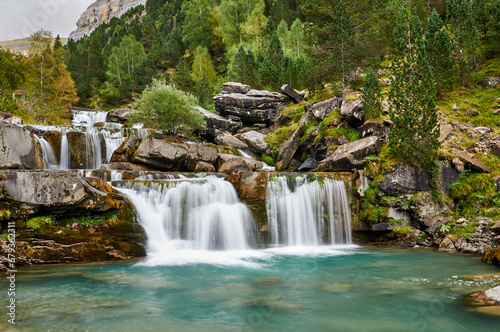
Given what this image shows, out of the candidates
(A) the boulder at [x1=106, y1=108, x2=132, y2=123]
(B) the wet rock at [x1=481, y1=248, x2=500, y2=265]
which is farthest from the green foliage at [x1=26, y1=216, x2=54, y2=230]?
(A) the boulder at [x1=106, y1=108, x2=132, y2=123]

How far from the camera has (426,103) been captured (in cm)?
1406

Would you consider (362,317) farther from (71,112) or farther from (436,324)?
(71,112)

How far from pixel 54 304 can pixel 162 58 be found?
69.4 meters

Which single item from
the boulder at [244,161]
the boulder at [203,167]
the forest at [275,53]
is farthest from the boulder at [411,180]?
the boulder at [203,167]

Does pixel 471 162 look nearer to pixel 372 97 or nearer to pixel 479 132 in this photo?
pixel 479 132

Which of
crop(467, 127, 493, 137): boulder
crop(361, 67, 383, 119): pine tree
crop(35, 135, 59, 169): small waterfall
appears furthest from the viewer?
crop(35, 135, 59, 169): small waterfall

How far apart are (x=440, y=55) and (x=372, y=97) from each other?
21.4ft

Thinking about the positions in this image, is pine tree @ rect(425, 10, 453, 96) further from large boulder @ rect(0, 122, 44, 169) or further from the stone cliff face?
the stone cliff face

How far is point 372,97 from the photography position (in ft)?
56.9

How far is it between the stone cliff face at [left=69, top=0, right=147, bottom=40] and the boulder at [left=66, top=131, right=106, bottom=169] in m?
175

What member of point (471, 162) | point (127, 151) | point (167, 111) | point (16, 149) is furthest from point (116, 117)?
point (471, 162)

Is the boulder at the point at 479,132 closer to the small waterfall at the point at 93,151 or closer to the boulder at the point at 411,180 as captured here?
the boulder at the point at 411,180

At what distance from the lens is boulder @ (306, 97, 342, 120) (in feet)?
74.6

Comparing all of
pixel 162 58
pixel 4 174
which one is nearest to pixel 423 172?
pixel 4 174
